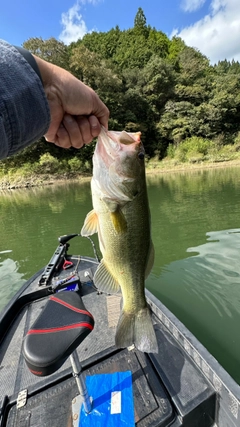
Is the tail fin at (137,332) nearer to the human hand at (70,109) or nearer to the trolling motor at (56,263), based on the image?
the human hand at (70,109)

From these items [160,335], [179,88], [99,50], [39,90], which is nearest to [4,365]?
[160,335]

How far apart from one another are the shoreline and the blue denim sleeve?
25.6 metres

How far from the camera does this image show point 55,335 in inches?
66.6

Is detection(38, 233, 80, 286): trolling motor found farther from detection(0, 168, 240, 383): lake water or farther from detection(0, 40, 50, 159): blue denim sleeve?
detection(0, 40, 50, 159): blue denim sleeve

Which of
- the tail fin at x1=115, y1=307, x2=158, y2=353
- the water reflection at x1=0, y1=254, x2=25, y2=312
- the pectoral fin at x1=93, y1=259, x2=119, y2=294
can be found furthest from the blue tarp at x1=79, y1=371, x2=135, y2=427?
the water reflection at x1=0, y1=254, x2=25, y2=312

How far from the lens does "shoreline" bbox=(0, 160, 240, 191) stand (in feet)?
83.2

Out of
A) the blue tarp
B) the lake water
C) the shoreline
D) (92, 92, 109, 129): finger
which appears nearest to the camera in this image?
(92, 92, 109, 129): finger

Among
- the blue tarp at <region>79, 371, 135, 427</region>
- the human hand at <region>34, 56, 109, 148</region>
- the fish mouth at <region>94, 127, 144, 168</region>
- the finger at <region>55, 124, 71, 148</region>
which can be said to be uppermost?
the human hand at <region>34, 56, 109, 148</region>

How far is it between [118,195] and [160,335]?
207 cm

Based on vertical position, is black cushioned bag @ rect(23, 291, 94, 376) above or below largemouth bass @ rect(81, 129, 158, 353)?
below

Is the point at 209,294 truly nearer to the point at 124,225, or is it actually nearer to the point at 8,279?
the point at 124,225

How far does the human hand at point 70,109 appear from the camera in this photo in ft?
4.09

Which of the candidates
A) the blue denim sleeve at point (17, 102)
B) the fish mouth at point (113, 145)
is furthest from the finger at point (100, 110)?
the blue denim sleeve at point (17, 102)

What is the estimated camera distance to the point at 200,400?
2082 mm
